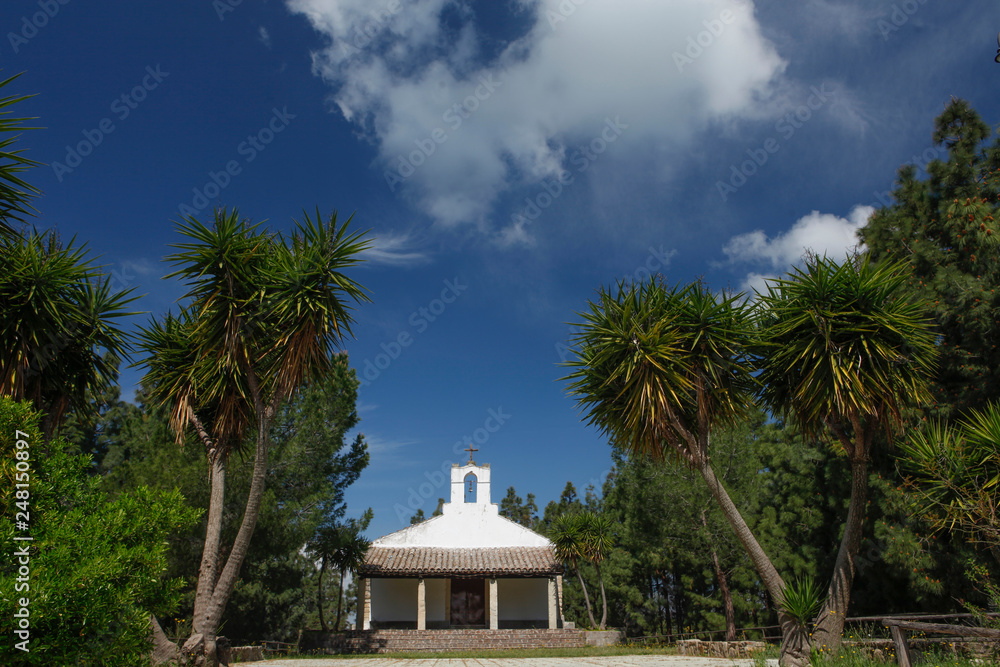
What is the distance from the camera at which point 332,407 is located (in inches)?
864

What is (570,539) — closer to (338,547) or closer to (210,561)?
(338,547)

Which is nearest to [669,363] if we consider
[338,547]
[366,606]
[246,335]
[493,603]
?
[246,335]

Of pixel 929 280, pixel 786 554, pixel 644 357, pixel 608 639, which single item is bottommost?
pixel 608 639

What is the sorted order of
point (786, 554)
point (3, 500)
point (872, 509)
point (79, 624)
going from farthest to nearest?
point (786, 554) → point (872, 509) → point (3, 500) → point (79, 624)

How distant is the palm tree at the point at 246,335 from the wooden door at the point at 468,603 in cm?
1846

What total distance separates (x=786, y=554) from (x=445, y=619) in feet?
47.2

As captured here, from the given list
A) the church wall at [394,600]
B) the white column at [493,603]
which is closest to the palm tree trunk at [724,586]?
the white column at [493,603]

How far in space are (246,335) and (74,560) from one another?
292 inches

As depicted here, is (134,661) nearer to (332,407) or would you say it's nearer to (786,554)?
(332,407)

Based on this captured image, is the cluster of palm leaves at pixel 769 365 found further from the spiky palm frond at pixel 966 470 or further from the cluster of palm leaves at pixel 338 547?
the cluster of palm leaves at pixel 338 547

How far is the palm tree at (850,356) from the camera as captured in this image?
9.19m

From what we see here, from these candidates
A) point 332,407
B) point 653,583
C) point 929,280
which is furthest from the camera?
point 653,583

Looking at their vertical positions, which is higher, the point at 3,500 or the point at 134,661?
the point at 3,500

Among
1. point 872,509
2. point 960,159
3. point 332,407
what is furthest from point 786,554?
point 332,407
